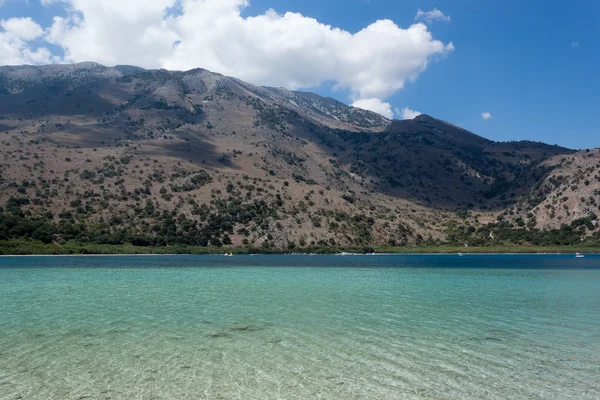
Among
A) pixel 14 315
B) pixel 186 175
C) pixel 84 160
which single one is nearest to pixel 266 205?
pixel 186 175

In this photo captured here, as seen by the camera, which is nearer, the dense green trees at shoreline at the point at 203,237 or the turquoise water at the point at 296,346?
the turquoise water at the point at 296,346

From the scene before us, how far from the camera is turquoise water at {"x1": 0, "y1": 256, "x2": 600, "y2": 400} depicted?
45.1 feet

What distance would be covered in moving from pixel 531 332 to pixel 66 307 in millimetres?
26734

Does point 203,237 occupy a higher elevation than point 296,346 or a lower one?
higher

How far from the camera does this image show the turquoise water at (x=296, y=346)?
13734 millimetres

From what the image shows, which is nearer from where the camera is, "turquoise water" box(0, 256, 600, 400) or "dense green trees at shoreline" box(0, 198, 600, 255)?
"turquoise water" box(0, 256, 600, 400)

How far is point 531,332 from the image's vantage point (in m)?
22.2

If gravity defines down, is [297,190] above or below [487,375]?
above

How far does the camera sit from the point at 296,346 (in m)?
19.0

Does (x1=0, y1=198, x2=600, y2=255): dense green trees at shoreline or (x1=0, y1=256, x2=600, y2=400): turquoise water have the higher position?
(x1=0, y1=198, x2=600, y2=255): dense green trees at shoreline

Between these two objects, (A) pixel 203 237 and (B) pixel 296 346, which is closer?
(B) pixel 296 346

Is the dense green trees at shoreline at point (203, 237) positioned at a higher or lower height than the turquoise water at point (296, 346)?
higher

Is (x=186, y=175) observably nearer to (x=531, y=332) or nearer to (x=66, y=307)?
(x=66, y=307)

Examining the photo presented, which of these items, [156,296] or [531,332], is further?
[156,296]
